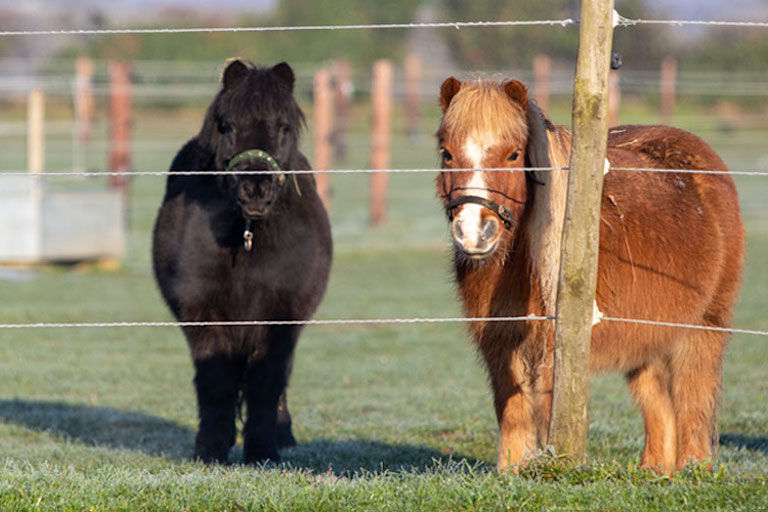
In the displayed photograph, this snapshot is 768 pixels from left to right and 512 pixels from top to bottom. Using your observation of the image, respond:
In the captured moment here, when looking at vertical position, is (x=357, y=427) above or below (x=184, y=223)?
below

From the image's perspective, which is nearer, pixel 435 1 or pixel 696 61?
pixel 696 61

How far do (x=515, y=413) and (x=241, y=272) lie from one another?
1700 mm

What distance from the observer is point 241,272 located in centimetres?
547

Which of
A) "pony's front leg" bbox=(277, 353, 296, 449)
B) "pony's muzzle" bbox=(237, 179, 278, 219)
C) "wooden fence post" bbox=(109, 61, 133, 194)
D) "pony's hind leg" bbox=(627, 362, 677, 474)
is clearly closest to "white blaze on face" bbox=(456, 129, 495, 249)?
"pony's muzzle" bbox=(237, 179, 278, 219)

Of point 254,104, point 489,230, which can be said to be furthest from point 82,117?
point 489,230

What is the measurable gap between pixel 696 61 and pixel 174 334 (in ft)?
124

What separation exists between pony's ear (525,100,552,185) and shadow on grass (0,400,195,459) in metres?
2.73

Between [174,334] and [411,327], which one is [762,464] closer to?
[411,327]

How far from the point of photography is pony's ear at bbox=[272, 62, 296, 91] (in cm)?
556

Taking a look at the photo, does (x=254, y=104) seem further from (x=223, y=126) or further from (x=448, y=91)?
(x=448, y=91)

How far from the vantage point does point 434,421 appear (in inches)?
262

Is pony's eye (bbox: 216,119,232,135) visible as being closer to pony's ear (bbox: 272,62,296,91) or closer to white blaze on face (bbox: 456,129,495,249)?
pony's ear (bbox: 272,62,296,91)

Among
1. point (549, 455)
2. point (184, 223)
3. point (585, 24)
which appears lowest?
point (549, 455)

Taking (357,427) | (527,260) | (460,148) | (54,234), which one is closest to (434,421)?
(357,427)
